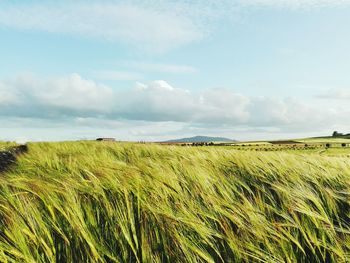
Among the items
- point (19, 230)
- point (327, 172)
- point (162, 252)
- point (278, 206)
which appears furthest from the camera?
point (327, 172)

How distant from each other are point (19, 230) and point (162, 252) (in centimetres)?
97

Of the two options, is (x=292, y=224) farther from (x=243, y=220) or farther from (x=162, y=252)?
(x=162, y=252)

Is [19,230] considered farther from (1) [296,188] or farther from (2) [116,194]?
(1) [296,188]

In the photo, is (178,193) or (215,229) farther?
(178,193)

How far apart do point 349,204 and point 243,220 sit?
120cm

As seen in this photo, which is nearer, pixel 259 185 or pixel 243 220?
pixel 243 220

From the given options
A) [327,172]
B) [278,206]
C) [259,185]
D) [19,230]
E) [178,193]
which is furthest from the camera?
[327,172]

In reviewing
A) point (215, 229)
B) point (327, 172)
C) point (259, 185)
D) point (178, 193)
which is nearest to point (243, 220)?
point (215, 229)

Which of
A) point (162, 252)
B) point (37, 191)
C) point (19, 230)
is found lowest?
point (162, 252)

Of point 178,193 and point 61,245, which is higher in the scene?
point 178,193

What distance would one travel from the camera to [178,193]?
328 centimetres

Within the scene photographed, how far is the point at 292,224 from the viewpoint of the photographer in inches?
124

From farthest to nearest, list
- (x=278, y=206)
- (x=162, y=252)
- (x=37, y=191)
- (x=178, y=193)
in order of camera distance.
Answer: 1. (x=278, y=206)
2. (x=178, y=193)
3. (x=37, y=191)
4. (x=162, y=252)

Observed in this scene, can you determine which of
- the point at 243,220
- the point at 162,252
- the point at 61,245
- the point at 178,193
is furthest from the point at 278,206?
the point at 61,245
